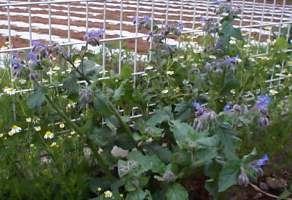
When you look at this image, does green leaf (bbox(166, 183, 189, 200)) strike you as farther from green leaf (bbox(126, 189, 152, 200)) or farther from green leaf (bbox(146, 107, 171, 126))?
green leaf (bbox(146, 107, 171, 126))

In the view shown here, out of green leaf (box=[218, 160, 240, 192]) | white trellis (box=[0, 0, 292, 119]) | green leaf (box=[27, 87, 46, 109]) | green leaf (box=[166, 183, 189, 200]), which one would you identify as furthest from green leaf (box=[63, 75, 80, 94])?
green leaf (box=[218, 160, 240, 192])

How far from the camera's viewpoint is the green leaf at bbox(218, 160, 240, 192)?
189cm

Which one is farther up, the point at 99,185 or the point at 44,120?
the point at 44,120

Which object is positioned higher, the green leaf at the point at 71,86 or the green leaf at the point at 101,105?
the green leaf at the point at 71,86

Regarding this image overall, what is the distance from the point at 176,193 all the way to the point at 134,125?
0.49 metres

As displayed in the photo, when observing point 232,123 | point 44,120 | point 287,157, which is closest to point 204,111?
point 232,123

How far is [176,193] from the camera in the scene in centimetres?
203

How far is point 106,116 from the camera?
2.20 m

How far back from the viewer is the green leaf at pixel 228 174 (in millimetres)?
1891

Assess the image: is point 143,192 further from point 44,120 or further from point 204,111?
point 44,120

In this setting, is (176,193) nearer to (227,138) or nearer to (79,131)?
(227,138)

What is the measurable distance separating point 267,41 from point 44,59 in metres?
1.83

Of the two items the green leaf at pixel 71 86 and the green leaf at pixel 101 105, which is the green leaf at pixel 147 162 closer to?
the green leaf at pixel 101 105

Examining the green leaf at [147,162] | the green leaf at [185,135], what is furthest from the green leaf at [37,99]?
the green leaf at [185,135]
